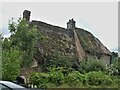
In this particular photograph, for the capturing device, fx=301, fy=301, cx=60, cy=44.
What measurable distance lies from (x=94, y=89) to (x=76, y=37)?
20.2 m

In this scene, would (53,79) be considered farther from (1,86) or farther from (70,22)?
(70,22)

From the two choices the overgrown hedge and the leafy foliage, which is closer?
the overgrown hedge

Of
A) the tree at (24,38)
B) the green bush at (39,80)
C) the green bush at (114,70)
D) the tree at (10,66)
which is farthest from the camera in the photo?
the green bush at (114,70)

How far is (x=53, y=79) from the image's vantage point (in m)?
18.9

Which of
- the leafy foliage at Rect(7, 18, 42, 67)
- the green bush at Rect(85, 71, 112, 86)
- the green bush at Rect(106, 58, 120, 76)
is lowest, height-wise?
the green bush at Rect(85, 71, 112, 86)

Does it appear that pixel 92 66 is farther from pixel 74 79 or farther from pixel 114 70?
pixel 74 79

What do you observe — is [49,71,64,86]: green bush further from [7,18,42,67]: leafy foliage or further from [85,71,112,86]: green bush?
[7,18,42,67]: leafy foliage

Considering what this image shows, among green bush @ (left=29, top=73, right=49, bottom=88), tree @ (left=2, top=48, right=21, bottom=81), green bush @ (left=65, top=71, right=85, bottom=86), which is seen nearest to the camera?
tree @ (left=2, top=48, right=21, bottom=81)

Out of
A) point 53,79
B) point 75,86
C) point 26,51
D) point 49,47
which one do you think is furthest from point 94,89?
point 49,47

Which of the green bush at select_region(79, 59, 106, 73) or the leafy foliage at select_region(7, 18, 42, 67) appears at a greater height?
the leafy foliage at select_region(7, 18, 42, 67)

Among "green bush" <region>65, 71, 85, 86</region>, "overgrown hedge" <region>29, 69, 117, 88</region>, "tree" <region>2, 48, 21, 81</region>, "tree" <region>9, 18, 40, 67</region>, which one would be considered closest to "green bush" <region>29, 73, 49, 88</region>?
"overgrown hedge" <region>29, 69, 117, 88</region>

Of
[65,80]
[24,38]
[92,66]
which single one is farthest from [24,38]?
[65,80]

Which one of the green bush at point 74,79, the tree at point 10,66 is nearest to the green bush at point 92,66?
the green bush at point 74,79

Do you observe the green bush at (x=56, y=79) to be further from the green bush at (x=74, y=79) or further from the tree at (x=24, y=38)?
the tree at (x=24, y=38)
